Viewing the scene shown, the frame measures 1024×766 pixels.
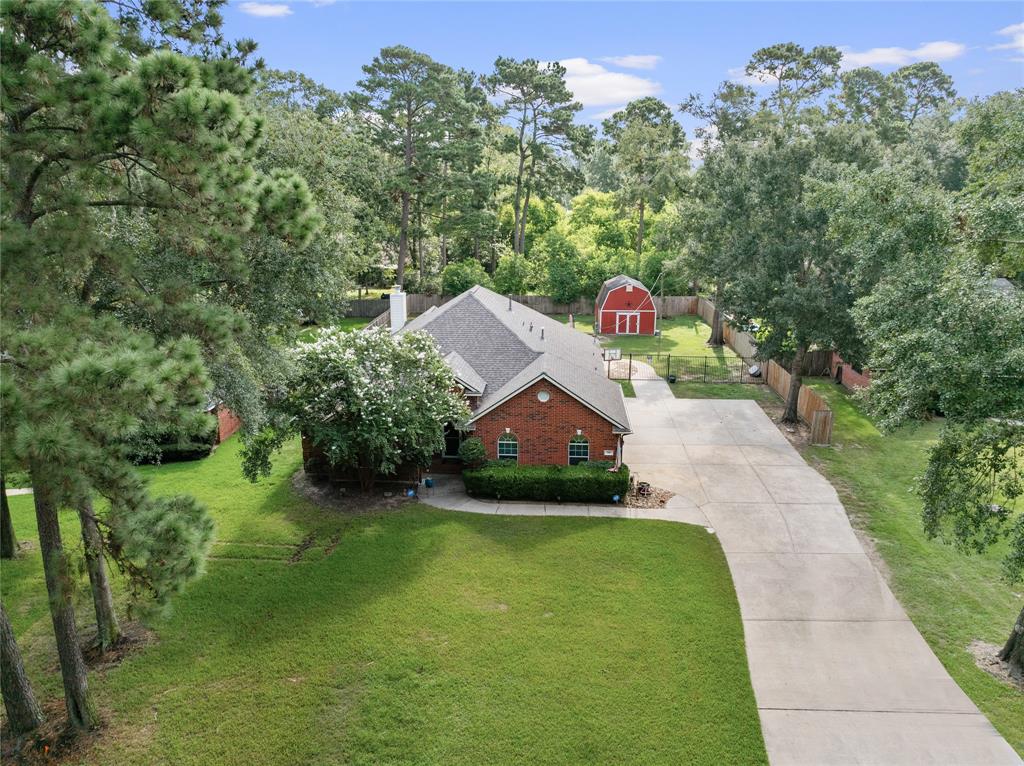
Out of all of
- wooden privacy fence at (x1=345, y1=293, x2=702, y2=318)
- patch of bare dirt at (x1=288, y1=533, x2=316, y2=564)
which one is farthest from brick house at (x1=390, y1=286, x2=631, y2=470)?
wooden privacy fence at (x1=345, y1=293, x2=702, y2=318)

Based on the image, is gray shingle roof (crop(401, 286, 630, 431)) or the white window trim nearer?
gray shingle roof (crop(401, 286, 630, 431))

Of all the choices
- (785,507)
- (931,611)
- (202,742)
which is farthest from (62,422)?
(785,507)

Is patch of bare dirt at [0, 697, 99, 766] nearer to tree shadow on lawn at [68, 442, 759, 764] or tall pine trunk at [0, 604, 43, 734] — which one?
tall pine trunk at [0, 604, 43, 734]

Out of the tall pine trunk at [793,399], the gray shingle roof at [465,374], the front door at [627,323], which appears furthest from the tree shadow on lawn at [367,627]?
the front door at [627,323]

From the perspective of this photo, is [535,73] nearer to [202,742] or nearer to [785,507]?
[785,507]

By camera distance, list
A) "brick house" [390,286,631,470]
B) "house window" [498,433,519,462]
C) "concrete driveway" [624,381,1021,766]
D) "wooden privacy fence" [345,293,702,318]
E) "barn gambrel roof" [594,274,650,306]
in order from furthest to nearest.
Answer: "wooden privacy fence" [345,293,702,318] < "barn gambrel roof" [594,274,650,306] < "house window" [498,433,519,462] < "brick house" [390,286,631,470] < "concrete driveway" [624,381,1021,766]

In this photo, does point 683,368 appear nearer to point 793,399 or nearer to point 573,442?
point 793,399

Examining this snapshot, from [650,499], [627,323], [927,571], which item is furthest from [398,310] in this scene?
[927,571]

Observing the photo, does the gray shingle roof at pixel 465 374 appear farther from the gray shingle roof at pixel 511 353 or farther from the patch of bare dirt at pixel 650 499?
the patch of bare dirt at pixel 650 499
